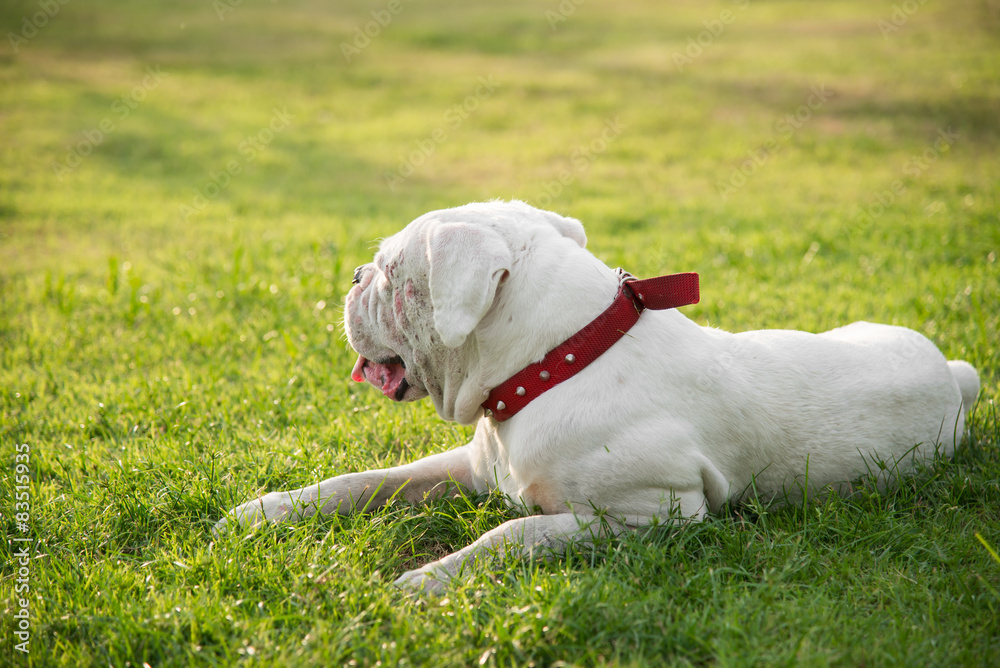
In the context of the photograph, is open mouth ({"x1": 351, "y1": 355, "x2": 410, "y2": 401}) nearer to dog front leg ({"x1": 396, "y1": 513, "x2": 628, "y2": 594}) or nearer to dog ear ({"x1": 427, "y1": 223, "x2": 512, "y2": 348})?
dog ear ({"x1": 427, "y1": 223, "x2": 512, "y2": 348})

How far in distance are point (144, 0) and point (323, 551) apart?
1105 inches

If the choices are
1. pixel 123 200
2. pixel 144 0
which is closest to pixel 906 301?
pixel 123 200

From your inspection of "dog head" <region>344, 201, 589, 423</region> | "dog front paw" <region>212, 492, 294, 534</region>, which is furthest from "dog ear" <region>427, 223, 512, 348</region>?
"dog front paw" <region>212, 492, 294, 534</region>

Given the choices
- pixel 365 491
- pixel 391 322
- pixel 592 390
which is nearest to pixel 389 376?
pixel 391 322

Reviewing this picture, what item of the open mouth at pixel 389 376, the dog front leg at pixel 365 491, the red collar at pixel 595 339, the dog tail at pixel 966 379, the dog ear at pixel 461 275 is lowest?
the dog front leg at pixel 365 491

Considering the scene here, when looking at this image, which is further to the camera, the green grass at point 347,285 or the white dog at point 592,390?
the white dog at point 592,390

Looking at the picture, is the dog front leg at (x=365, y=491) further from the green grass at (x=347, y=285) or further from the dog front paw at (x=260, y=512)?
the green grass at (x=347, y=285)

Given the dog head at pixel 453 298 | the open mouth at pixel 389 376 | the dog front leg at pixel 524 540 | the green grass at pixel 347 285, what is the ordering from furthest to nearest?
the open mouth at pixel 389 376 < the dog head at pixel 453 298 < the dog front leg at pixel 524 540 < the green grass at pixel 347 285

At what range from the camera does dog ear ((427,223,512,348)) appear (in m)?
2.80

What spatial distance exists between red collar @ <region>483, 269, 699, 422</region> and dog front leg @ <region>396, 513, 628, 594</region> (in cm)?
44

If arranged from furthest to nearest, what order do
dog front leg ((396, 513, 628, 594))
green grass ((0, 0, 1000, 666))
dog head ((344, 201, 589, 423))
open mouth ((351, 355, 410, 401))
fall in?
1. open mouth ((351, 355, 410, 401))
2. dog head ((344, 201, 589, 423))
3. dog front leg ((396, 513, 628, 594))
4. green grass ((0, 0, 1000, 666))

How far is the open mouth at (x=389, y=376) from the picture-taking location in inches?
132

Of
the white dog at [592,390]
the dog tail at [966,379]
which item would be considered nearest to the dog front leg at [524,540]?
the white dog at [592,390]

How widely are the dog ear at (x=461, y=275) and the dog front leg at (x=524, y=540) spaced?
0.73m
